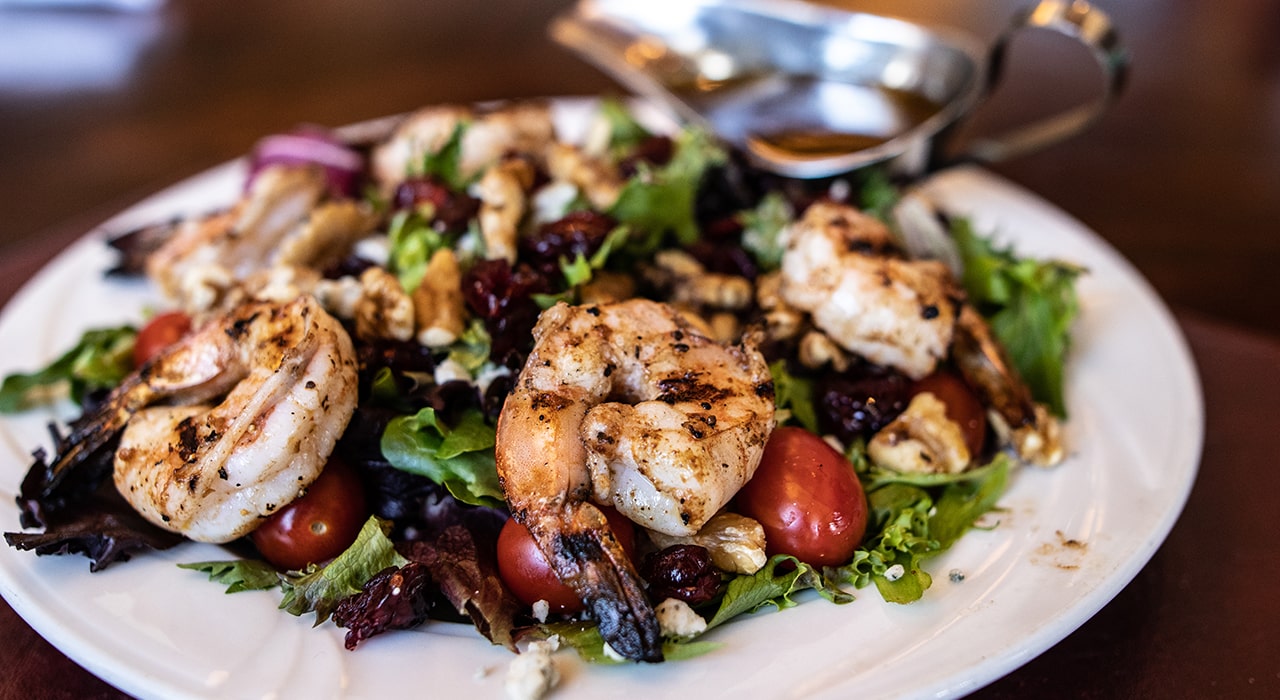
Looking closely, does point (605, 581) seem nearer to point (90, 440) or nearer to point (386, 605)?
point (386, 605)

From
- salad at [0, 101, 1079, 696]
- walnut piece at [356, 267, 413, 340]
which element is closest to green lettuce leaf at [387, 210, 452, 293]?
salad at [0, 101, 1079, 696]

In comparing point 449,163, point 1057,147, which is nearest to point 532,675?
point 449,163

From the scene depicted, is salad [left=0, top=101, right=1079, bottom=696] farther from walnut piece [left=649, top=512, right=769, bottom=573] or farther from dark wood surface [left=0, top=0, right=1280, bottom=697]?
dark wood surface [left=0, top=0, right=1280, bottom=697]

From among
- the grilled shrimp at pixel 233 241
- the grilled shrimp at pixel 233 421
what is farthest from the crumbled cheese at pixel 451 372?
the grilled shrimp at pixel 233 241

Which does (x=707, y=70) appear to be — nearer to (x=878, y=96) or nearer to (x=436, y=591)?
(x=878, y=96)

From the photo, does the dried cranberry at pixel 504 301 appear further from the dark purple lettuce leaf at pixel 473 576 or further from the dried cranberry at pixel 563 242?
the dark purple lettuce leaf at pixel 473 576
